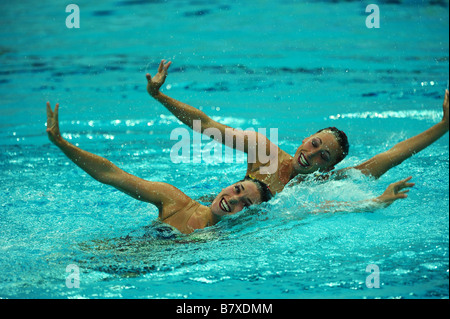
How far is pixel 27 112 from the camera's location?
21.5 ft

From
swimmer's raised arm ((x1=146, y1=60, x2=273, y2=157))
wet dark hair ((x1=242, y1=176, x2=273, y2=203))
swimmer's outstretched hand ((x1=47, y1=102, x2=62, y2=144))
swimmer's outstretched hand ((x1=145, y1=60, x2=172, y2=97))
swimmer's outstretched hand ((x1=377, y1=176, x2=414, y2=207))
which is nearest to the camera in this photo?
swimmer's outstretched hand ((x1=47, y1=102, x2=62, y2=144))

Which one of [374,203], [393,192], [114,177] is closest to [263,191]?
[374,203]

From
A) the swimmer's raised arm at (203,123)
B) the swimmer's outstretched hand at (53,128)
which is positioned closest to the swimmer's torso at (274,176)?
the swimmer's raised arm at (203,123)

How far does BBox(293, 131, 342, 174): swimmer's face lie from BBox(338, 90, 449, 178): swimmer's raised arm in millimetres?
292

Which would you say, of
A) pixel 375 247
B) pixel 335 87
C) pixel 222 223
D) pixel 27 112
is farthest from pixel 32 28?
pixel 375 247

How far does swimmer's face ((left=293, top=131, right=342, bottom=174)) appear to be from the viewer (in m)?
3.63

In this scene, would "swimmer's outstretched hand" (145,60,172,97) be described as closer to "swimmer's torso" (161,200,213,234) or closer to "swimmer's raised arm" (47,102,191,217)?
"swimmer's raised arm" (47,102,191,217)

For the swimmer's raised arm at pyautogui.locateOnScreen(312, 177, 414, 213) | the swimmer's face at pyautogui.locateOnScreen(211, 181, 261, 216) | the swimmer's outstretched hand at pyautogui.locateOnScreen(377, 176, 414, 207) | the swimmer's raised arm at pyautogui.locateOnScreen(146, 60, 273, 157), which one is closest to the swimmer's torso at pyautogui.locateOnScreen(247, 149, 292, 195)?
the swimmer's raised arm at pyautogui.locateOnScreen(146, 60, 273, 157)

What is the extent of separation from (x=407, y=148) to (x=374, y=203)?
2.00 feet

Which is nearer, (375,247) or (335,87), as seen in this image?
(375,247)

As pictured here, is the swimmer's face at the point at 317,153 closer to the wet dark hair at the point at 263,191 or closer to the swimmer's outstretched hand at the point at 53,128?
the wet dark hair at the point at 263,191

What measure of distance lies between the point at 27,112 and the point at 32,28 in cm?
286

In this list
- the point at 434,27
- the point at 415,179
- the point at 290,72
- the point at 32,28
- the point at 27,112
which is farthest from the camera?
the point at 32,28

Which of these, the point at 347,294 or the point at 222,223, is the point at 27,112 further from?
the point at 347,294
